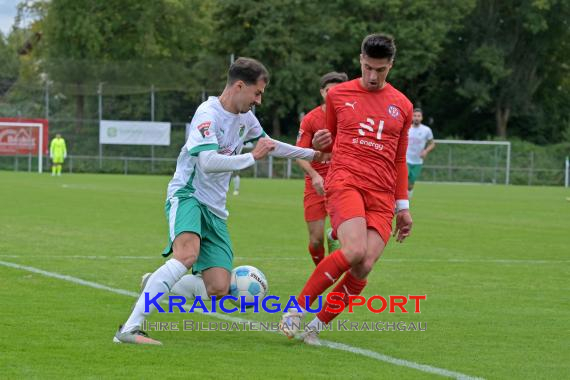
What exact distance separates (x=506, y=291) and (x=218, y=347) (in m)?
4.17

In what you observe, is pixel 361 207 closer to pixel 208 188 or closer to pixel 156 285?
pixel 208 188

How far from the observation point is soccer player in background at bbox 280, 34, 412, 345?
6.83 m

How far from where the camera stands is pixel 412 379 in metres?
5.71

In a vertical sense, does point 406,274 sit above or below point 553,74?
below

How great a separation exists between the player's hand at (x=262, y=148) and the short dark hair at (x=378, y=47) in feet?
2.93

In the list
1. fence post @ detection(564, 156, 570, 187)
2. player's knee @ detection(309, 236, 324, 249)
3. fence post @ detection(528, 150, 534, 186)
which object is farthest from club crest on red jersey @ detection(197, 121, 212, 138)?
fence post @ detection(528, 150, 534, 186)

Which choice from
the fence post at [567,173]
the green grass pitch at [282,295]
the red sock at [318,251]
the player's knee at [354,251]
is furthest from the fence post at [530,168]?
the player's knee at [354,251]

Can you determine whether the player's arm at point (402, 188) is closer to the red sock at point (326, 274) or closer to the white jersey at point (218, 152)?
the red sock at point (326, 274)

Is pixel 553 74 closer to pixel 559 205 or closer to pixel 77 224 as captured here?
pixel 559 205

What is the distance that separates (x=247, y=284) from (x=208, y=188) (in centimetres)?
80

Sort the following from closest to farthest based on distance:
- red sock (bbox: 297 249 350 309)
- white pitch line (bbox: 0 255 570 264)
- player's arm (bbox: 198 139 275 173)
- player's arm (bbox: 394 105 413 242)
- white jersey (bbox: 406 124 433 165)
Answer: player's arm (bbox: 198 139 275 173), red sock (bbox: 297 249 350 309), player's arm (bbox: 394 105 413 242), white pitch line (bbox: 0 255 570 264), white jersey (bbox: 406 124 433 165)

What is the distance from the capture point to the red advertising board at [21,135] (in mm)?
49000

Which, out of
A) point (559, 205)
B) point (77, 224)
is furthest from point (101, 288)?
point (559, 205)

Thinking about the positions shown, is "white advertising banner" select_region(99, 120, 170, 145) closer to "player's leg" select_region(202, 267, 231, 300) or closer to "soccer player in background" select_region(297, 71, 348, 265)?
"soccer player in background" select_region(297, 71, 348, 265)
